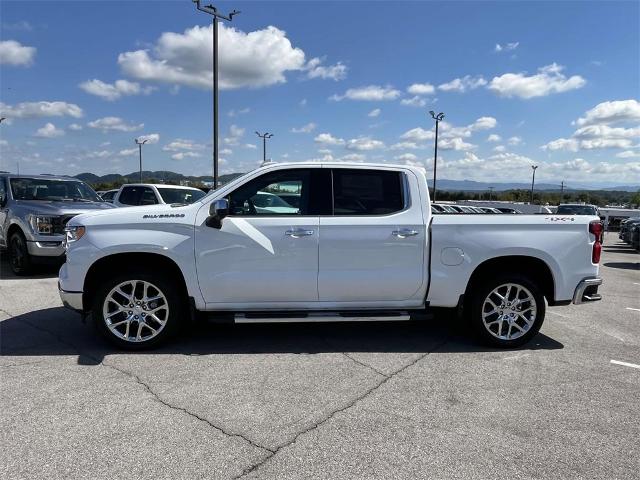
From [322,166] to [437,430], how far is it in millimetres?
2766

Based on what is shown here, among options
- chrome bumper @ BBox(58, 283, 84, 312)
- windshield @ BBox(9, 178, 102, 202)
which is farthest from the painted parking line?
windshield @ BBox(9, 178, 102, 202)

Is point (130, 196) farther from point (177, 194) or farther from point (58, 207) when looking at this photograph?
point (58, 207)

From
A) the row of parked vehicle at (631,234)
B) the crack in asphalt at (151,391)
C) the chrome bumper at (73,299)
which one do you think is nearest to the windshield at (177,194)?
the crack in asphalt at (151,391)

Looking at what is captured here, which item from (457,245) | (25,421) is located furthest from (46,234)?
(457,245)

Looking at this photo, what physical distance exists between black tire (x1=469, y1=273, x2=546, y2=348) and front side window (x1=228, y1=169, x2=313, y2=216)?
2013 millimetres

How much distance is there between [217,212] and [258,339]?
5.01 feet

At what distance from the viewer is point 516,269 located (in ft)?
16.7

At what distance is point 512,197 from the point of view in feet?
271

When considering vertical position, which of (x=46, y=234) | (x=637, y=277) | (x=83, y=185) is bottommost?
(x=637, y=277)

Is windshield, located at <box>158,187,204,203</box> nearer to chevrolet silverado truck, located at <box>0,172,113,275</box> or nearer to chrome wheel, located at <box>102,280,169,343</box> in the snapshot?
chevrolet silverado truck, located at <box>0,172,113,275</box>

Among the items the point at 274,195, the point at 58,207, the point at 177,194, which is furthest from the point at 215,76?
the point at 274,195

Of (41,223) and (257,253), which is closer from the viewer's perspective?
(257,253)

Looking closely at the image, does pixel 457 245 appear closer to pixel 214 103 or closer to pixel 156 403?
pixel 156 403

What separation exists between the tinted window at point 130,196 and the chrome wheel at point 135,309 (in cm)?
809
